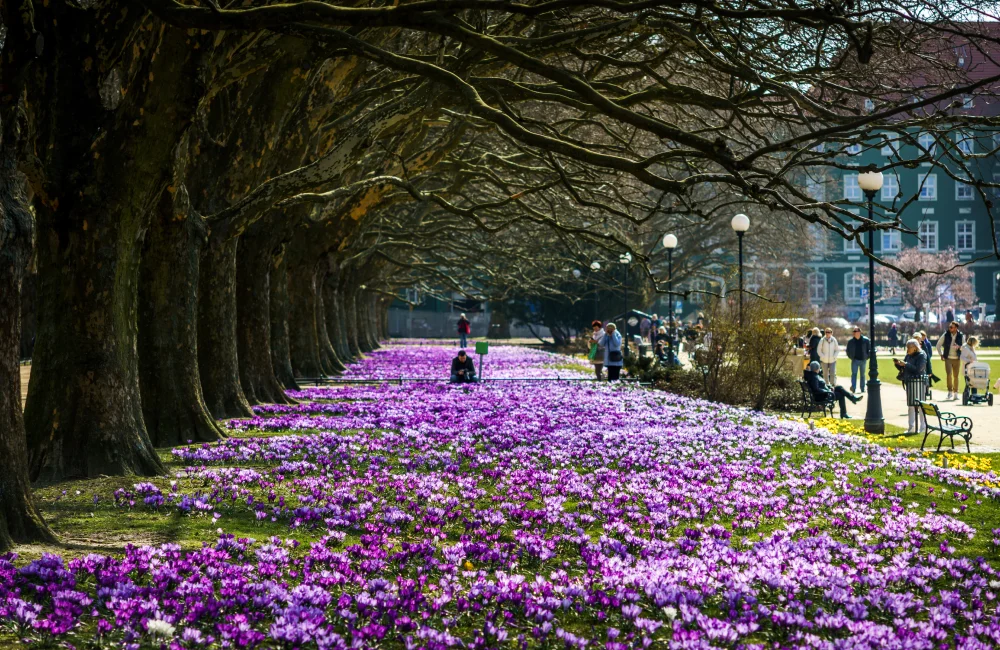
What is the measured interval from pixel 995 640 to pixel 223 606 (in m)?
3.80

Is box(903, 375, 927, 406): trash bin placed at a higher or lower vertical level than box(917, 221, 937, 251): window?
lower

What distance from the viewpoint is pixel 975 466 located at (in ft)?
38.8

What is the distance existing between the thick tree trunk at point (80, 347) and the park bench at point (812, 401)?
1284 cm

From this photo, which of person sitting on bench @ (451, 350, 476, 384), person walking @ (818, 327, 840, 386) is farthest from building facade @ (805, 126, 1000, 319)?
person sitting on bench @ (451, 350, 476, 384)

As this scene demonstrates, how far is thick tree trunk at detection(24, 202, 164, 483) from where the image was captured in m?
8.91

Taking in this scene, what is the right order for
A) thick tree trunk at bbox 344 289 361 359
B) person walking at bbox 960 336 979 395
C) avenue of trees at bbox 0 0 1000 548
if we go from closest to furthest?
1. avenue of trees at bbox 0 0 1000 548
2. person walking at bbox 960 336 979 395
3. thick tree trunk at bbox 344 289 361 359

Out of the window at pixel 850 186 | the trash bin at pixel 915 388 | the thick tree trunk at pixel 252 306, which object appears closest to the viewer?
the trash bin at pixel 915 388

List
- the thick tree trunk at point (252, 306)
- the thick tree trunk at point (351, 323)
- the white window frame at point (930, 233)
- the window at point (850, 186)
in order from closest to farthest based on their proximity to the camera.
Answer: the thick tree trunk at point (252, 306) < the thick tree trunk at point (351, 323) < the white window frame at point (930, 233) < the window at point (850, 186)

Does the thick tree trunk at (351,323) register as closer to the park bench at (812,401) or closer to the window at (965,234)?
the park bench at (812,401)

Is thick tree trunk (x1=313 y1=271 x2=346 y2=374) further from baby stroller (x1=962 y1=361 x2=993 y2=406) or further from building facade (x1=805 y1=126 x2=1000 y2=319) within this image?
building facade (x1=805 y1=126 x2=1000 y2=319)

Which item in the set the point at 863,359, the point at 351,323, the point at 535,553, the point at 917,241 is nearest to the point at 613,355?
the point at 863,359

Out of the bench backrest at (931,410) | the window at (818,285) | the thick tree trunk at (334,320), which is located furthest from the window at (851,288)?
the bench backrest at (931,410)

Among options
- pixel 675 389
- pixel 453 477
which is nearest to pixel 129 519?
pixel 453 477

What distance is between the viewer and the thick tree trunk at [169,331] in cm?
1188
